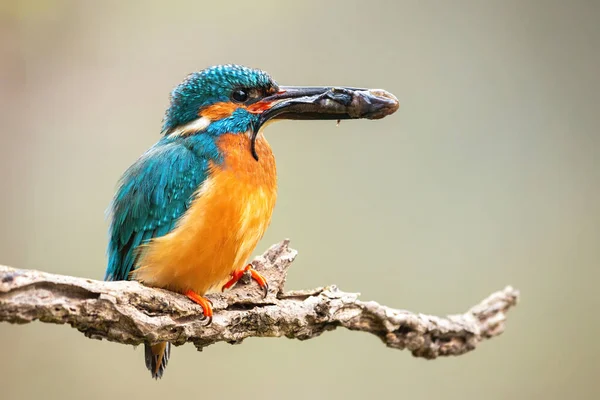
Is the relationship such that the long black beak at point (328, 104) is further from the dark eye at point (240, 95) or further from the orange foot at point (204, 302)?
the orange foot at point (204, 302)

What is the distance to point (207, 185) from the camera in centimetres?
252

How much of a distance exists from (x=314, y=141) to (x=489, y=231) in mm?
1408

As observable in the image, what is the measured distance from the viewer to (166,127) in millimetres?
2844

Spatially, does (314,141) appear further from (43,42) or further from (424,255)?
(43,42)

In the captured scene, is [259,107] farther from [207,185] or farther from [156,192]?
[156,192]

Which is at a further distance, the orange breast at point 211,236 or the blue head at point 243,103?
the blue head at point 243,103

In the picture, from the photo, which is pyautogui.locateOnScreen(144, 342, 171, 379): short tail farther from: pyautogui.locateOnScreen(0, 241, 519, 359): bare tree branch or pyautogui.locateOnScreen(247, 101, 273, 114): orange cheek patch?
pyautogui.locateOnScreen(247, 101, 273, 114): orange cheek patch

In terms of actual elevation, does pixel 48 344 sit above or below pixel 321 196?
below

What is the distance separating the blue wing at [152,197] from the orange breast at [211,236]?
0.17 ft

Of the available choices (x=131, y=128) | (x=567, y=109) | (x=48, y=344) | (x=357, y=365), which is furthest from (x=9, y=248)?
(x=567, y=109)

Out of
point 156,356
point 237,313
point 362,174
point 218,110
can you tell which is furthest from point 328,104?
point 362,174

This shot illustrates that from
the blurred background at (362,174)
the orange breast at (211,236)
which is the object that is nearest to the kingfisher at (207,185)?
the orange breast at (211,236)

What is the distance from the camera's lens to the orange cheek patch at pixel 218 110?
269 centimetres

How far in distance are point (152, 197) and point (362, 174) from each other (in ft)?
8.08
